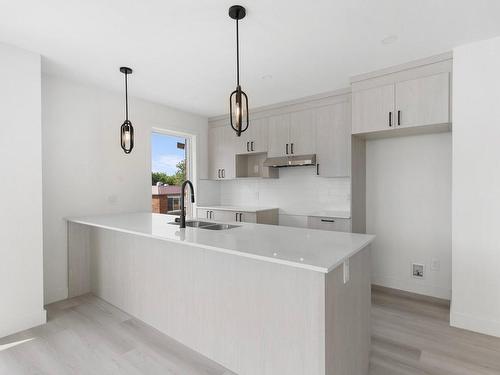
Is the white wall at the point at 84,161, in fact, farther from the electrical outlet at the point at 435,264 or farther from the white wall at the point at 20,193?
the electrical outlet at the point at 435,264

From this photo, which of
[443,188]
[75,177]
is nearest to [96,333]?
[75,177]

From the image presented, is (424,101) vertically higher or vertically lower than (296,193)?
higher

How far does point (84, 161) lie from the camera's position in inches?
134

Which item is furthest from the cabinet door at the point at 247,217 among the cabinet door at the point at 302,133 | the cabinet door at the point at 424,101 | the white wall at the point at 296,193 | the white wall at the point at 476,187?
the white wall at the point at 476,187

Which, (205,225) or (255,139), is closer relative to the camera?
(205,225)

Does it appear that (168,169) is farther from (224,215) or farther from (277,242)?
(277,242)

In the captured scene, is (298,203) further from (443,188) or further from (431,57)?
(431,57)

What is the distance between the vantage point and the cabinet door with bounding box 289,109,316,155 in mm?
3930

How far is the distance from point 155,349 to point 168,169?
2.95 m

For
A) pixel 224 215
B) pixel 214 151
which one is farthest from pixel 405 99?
pixel 214 151

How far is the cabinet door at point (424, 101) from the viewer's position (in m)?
2.70

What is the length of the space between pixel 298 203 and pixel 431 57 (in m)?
2.48

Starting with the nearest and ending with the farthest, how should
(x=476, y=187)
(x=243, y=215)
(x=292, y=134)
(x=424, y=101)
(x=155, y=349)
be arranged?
(x=155, y=349)
(x=476, y=187)
(x=424, y=101)
(x=292, y=134)
(x=243, y=215)

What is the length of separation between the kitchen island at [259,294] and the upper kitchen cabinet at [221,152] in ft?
7.75
